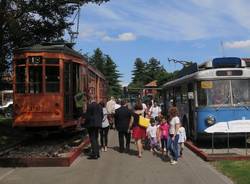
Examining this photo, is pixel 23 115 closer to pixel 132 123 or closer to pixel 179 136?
pixel 132 123

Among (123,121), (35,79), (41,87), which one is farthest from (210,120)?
(35,79)

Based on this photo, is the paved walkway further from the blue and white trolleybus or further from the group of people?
the blue and white trolleybus

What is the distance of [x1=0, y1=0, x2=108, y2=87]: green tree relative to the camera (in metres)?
24.9

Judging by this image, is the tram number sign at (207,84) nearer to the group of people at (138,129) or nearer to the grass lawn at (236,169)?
the group of people at (138,129)

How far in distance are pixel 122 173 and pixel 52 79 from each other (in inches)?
314

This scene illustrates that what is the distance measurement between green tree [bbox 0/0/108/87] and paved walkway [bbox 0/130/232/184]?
31.8 ft

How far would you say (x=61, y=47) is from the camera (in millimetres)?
22125

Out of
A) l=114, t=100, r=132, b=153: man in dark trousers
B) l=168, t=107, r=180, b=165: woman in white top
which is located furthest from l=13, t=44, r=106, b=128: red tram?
l=168, t=107, r=180, b=165: woman in white top

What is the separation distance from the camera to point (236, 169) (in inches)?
571

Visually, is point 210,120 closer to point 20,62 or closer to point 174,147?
point 174,147

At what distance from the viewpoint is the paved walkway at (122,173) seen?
44.2 ft

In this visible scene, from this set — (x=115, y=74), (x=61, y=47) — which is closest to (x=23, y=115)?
(x=61, y=47)

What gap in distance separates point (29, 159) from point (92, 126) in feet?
8.64

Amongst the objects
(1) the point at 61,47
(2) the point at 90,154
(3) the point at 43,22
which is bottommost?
(2) the point at 90,154
